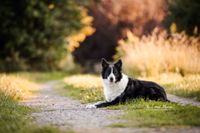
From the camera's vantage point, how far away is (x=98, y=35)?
4828 centimetres

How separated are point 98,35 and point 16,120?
124 ft

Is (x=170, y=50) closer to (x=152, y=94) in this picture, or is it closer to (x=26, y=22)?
(x=152, y=94)

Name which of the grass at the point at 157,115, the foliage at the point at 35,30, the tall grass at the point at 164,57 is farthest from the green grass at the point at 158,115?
the foliage at the point at 35,30

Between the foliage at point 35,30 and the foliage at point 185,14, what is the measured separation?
9825 mm

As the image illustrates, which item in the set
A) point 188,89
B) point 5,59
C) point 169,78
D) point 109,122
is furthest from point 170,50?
point 5,59

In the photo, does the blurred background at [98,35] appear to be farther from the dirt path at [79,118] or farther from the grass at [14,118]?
the dirt path at [79,118]

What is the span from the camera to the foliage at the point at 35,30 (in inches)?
1465

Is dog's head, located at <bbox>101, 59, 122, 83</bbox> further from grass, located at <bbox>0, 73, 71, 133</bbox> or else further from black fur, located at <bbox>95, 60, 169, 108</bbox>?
grass, located at <bbox>0, 73, 71, 133</bbox>

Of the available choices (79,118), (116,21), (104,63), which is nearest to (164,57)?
(104,63)

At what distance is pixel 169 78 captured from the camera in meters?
21.5

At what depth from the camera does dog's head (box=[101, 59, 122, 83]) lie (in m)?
13.4

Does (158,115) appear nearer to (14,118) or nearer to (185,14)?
(14,118)

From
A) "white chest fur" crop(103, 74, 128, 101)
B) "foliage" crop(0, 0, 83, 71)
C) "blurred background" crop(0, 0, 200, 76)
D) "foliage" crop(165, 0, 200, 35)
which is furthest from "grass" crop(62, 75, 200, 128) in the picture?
"foliage" crop(0, 0, 83, 71)

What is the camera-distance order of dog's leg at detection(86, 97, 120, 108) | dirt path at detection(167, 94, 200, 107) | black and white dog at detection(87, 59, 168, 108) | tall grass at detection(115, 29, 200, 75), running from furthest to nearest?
tall grass at detection(115, 29, 200, 75), dirt path at detection(167, 94, 200, 107), black and white dog at detection(87, 59, 168, 108), dog's leg at detection(86, 97, 120, 108)
